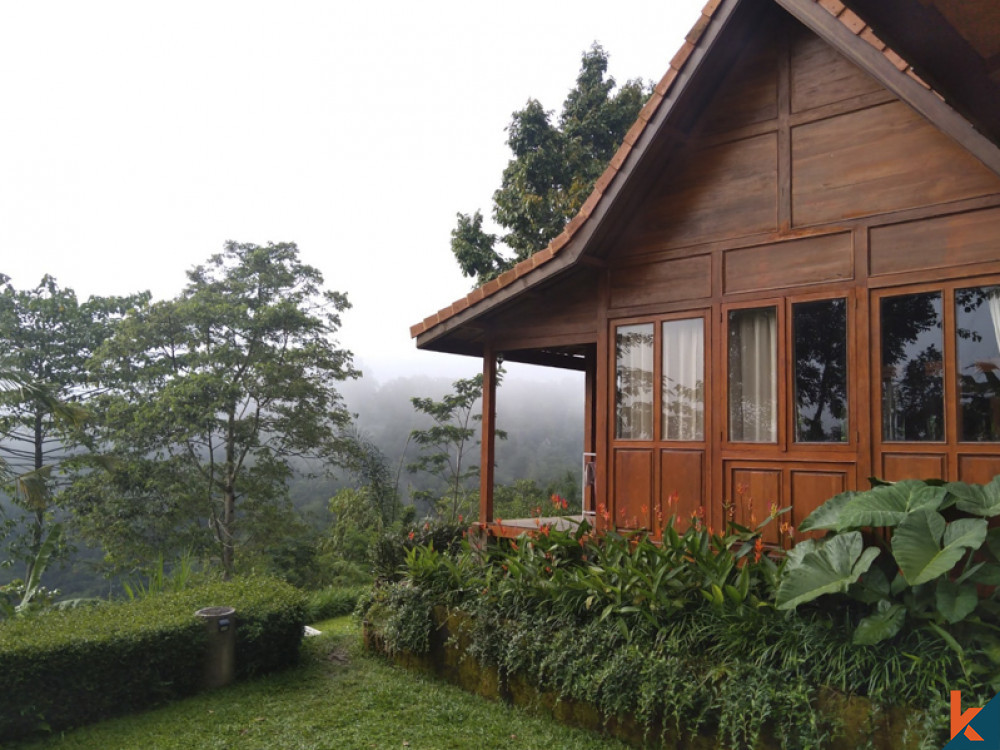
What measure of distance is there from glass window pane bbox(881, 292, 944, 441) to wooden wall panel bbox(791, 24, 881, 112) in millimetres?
1708

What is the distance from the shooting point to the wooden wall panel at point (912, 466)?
197 inches

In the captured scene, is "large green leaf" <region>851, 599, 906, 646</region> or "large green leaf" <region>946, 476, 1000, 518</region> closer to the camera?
"large green leaf" <region>851, 599, 906, 646</region>

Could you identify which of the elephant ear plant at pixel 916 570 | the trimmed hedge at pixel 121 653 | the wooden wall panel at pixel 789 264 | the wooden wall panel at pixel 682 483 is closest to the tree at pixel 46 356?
the trimmed hedge at pixel 121 653

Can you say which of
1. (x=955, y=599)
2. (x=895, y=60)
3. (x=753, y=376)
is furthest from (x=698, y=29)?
(x=955, y=599)

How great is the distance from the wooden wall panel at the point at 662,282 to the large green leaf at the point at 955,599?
2974 mm

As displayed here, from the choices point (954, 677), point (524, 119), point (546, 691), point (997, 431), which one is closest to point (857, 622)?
point (954, 677)

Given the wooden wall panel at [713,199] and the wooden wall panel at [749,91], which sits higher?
the wooden wall panel at [749,91]

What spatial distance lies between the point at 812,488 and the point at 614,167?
124 inches

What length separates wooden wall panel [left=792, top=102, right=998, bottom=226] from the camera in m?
5.12

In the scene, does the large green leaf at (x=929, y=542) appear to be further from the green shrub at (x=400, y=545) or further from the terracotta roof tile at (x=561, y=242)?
the green shrub at (x=400, y=545)

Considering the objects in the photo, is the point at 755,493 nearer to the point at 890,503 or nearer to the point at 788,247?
the point at 890,503

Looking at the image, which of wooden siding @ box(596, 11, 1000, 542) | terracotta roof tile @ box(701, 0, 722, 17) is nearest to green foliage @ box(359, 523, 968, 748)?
wooden siding @ box(596, 11, 1000, 542)

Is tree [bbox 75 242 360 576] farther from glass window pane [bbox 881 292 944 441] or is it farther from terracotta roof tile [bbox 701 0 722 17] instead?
glass window pane [bbox 881 292 944 441]

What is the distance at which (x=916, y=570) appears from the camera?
406 cm
